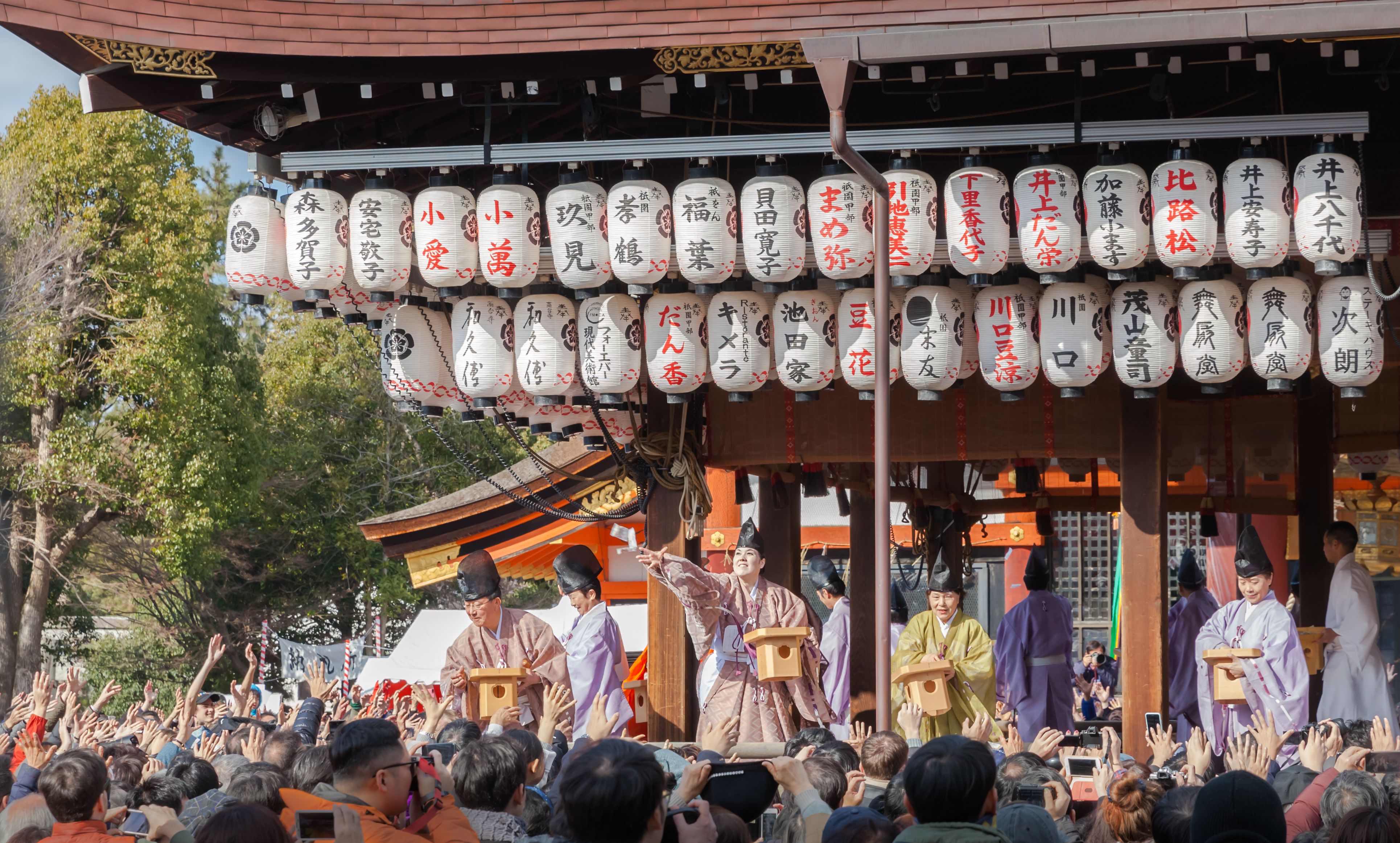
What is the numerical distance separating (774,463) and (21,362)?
1070 cm

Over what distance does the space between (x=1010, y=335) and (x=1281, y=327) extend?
1393mm

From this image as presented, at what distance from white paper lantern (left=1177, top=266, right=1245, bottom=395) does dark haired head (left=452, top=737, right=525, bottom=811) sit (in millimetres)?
4843

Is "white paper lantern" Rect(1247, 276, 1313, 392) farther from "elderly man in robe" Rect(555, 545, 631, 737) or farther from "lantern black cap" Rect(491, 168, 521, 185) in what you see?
"elderly man in robe" Rect(555, 545, 631, 737)

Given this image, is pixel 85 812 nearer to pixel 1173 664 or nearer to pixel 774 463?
pixel 774 463

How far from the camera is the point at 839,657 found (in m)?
11.6

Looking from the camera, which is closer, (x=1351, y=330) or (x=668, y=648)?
(x=1351, y=330)

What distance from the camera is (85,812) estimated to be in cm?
392

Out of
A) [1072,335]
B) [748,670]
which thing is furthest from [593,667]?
[1072,335]

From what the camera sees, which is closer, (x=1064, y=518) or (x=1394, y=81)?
(x=1394, y=81)

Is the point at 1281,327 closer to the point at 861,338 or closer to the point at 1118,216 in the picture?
the point at 1118,216

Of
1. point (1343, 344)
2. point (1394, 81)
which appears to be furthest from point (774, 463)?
point (1394, 81)

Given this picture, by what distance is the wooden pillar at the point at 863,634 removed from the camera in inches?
446

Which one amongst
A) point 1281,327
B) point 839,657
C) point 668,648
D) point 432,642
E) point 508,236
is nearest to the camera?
point 1281,327

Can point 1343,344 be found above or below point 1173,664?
above
